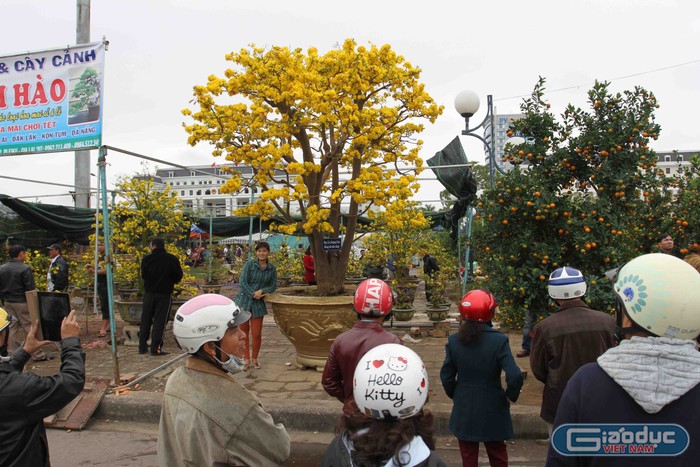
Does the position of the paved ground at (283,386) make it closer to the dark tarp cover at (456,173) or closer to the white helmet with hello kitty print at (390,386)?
the dark tarp cover at (456,173)

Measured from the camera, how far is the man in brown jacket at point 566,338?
10.8ft

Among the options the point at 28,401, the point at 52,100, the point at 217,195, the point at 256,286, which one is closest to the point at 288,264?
the point at 256,286

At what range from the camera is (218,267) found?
14109mm

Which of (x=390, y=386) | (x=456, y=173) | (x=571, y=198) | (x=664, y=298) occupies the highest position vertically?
(x=456, y=173)

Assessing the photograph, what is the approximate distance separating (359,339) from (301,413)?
2.25 meters

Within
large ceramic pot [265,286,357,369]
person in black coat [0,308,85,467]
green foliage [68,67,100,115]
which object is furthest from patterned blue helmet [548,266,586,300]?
green foliage [68,67,100,115]

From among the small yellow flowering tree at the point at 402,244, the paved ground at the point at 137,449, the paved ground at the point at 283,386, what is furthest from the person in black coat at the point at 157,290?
the small yellow flowering tree at the point at 402,244

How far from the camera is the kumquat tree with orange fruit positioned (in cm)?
454

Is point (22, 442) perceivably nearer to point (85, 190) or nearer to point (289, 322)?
point (289, 322)

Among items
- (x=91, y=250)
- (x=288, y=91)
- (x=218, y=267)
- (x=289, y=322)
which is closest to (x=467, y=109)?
(x=288, y=91)

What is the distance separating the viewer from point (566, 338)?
331 centimetres

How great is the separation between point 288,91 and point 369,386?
5075 millimetres

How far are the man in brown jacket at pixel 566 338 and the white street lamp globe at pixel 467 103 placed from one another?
170 inches

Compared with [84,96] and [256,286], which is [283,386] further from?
[84,96]
